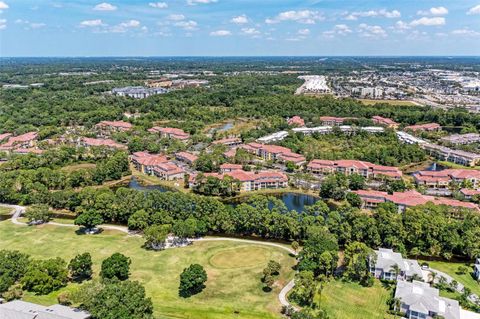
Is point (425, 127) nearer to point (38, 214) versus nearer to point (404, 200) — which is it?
point (404, 200)

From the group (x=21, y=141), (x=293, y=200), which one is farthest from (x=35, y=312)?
(x=21, y=141)

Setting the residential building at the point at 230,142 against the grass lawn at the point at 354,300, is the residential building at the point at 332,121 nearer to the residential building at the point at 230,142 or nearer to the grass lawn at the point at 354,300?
the residential building at the point at 230,142

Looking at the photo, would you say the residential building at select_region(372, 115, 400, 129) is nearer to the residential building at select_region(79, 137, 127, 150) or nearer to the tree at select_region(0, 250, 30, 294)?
the residential building at select_region(79, 137, 127, 150)

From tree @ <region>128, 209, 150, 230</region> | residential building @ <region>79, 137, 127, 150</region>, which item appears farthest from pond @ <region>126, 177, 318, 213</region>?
residential building @ <region>79, 137, 127, 150</region>

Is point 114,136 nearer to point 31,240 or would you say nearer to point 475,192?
point 31,240

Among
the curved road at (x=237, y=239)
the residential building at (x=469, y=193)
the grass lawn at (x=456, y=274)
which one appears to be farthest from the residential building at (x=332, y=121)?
the grass lawn at (x=456, y=274)
